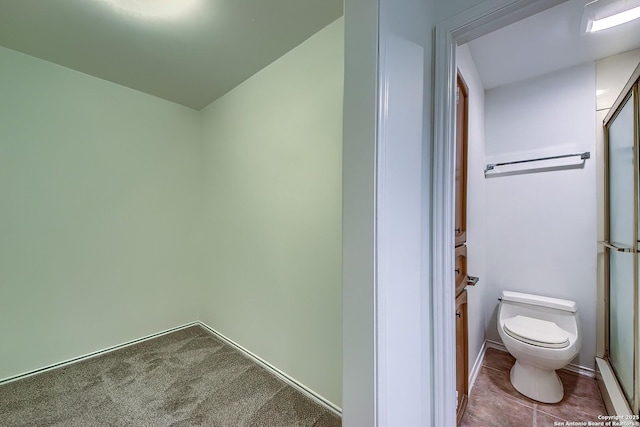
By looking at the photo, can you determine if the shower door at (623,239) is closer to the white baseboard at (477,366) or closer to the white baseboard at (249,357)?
the white baseboard at (477,366)

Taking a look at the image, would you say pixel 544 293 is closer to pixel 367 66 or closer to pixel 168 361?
pixel 367 66

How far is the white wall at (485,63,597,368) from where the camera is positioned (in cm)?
201

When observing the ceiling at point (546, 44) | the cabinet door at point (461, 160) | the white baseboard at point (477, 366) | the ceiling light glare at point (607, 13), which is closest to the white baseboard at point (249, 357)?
the white baseboard at point (477, 366)

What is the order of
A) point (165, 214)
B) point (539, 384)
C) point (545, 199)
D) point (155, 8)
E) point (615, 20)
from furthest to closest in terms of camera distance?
1. point (165, 214)
2. point (545, 199)
3. point (539, 384)
4. point (615, 20)
5. point (155, 8)

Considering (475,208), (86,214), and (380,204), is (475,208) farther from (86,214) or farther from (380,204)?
(86,214)

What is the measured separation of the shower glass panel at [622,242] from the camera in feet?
4.97

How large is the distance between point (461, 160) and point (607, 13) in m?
1.19

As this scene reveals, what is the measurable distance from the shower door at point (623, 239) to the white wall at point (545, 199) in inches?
4.6

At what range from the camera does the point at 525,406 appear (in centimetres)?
168

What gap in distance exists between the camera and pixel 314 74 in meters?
1.66

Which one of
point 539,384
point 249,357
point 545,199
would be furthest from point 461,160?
point 249,357

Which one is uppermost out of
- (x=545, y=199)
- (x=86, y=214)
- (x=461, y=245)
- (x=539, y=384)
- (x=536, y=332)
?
(x=545, y=199)

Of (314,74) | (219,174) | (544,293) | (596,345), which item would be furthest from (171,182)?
(596,345)

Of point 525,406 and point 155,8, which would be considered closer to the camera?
point 155,8
